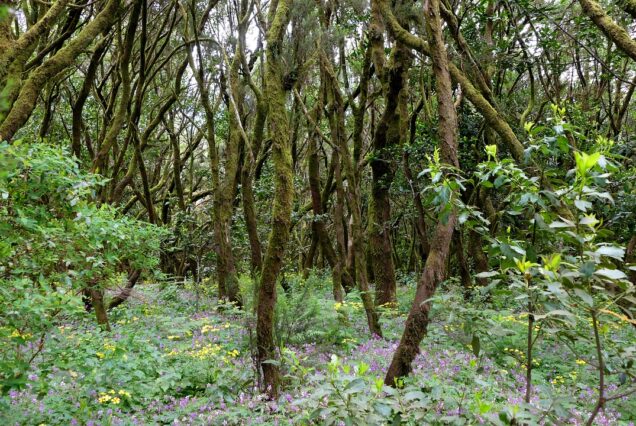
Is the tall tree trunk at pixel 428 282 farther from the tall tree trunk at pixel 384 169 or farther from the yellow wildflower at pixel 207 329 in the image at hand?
the tall tree trunk at pixel 384 169

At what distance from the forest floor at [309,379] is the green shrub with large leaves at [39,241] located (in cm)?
59

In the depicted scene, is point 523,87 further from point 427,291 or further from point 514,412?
point 514,412

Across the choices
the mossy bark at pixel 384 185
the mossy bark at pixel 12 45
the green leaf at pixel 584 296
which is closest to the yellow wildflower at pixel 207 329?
the mossy bark at pixel 384 185

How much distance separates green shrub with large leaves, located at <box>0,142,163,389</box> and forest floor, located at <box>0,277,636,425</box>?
1.93 ft

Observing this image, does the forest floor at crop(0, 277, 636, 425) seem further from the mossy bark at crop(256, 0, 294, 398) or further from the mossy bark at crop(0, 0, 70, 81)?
the mossy bark at crop(0, 0, 70, 81)

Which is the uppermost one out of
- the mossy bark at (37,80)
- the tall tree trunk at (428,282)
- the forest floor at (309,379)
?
the mossy bark at (37,80)

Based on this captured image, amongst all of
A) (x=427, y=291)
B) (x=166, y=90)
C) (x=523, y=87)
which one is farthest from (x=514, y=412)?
(x=166, y=90)

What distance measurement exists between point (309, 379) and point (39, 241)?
209cm

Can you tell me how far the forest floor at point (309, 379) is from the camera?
213 cm

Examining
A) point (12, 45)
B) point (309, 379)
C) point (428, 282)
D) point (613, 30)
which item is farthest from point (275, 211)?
point (613, 30)

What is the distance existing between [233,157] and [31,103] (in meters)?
5.32

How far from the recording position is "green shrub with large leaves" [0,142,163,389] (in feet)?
8.86

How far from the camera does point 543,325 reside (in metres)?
2.31

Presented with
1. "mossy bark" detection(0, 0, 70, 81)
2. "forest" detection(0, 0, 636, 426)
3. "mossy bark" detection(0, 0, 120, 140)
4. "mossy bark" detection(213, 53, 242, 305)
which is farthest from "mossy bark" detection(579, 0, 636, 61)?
"mossy bark" detection(213, 53, 242, 305)
